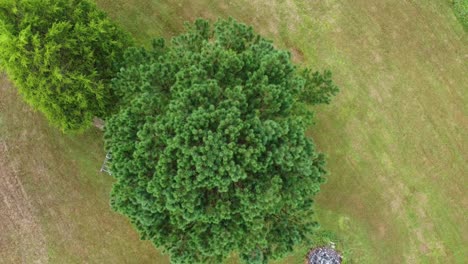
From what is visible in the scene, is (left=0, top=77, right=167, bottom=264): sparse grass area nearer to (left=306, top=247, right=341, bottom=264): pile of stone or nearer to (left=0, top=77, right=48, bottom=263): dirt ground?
(left=0, top=77, right=48, bottom=263): dirt ground

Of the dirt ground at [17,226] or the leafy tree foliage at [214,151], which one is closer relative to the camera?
the leafy tree foliage at [214,151]

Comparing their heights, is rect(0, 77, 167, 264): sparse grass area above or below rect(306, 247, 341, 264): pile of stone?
below

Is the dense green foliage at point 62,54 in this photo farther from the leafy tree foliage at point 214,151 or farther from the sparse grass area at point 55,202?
the sparse grass area at point 55,202

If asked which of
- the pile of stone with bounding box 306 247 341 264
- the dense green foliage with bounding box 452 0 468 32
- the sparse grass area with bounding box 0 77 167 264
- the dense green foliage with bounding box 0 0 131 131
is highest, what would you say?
the dense green foliage with bounding box 452 0 468 32

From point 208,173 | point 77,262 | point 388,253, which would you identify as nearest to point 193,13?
point 208,173

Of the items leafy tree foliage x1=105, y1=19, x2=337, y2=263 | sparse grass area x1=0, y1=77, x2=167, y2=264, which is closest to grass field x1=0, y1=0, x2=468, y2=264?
sparse grass area x1=0, y1=77, x2=167, y2=264

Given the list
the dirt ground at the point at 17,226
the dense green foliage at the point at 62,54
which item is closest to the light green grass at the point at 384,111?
the dense green foliage at the point at 62,54

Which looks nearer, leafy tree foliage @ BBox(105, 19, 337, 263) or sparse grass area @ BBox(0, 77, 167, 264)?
leafy tree foliage @ BBox(105, 19, 337, 263)

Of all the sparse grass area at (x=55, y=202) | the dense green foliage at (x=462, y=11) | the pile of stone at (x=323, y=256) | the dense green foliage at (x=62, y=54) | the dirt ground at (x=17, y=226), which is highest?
the dense green foliage at (x=462, y=11)
